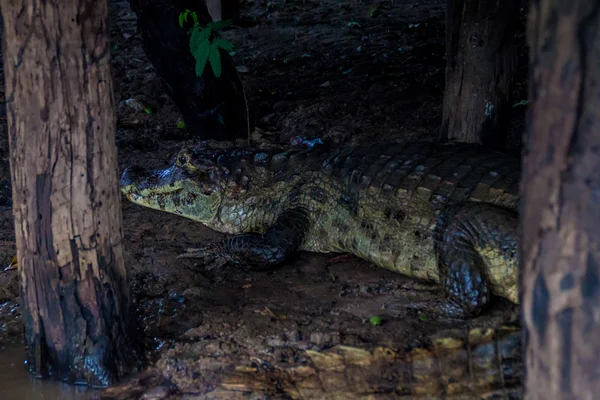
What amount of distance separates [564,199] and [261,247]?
8.77ft

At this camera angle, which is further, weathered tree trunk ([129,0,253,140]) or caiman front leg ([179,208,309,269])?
weathered tree trunk ([129,0,253,140])

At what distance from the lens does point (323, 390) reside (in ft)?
8.85

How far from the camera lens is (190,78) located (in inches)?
220

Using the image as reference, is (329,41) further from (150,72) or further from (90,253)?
(90,253)

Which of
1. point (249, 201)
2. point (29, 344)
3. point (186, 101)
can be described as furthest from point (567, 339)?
point (186, 101)

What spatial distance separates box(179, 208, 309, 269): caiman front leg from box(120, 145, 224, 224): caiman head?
1.78ft

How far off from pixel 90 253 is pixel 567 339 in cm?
194

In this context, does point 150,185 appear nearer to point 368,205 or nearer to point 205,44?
point 205,44

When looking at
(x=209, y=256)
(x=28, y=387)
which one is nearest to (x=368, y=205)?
(x=209, y=256)

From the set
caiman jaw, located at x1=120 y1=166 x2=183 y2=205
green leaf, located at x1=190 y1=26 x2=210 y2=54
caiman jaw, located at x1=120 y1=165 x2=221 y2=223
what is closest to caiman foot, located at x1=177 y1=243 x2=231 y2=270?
caiman jaw, located at x1=120 y1=165 x2=221 y2=223

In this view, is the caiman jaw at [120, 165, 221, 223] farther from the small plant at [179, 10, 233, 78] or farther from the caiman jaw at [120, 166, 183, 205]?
the small plant at [179, 10, 233, 78]

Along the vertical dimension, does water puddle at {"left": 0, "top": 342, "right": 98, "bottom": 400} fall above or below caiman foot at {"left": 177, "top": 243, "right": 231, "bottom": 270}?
below

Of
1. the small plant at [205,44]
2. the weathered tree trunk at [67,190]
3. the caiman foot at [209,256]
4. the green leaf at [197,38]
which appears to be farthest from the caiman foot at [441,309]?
the green leaf at [197,38]

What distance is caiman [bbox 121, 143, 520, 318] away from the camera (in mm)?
3326
